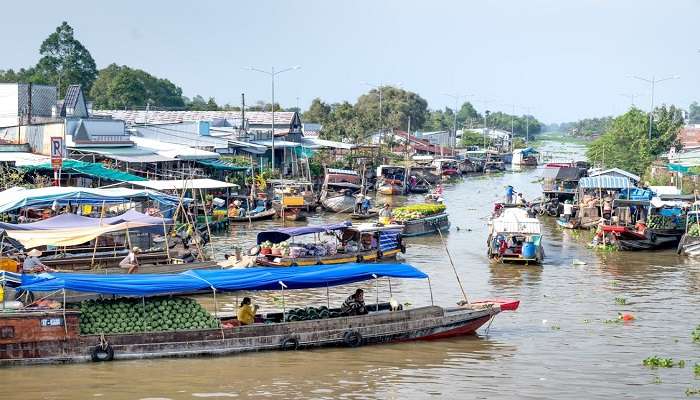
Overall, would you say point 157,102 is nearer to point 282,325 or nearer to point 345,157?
point 345,157

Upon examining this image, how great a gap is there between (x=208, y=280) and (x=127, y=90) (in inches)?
2831

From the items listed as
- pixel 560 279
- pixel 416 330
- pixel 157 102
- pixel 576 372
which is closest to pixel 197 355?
pixel 416 330

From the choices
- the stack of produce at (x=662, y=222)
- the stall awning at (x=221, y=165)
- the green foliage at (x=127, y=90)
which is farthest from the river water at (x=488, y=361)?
the green foliage at (x=127, y=90)

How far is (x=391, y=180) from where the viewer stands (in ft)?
204

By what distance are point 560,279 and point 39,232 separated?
1522 centimetres

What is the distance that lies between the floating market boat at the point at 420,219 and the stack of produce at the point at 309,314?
18430 millimetres

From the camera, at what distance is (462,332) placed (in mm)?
21359

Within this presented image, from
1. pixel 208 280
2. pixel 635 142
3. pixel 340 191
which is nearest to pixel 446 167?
pixel 635 142

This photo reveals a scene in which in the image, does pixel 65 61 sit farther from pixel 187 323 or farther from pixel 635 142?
pixel 187 323

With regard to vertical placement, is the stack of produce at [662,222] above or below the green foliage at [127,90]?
below

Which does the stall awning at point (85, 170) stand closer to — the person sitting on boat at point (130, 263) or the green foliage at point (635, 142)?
the person sitting on boat at point (130, 263)

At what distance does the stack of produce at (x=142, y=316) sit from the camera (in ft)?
59.5

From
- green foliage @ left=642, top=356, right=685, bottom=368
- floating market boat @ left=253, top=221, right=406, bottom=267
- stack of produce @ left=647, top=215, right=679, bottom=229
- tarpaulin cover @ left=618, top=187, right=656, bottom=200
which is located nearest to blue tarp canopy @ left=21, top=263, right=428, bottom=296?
green foliage @ left=642, top=356, right=685, bottom=368

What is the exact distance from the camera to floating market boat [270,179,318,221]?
44978mm
